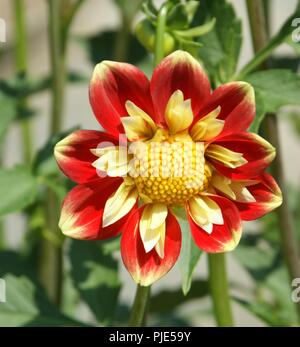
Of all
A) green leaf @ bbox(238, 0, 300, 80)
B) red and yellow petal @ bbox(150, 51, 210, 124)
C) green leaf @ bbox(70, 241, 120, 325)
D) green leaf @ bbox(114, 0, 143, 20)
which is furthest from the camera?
green leaf @ bbox(114, 0, 143, 20)

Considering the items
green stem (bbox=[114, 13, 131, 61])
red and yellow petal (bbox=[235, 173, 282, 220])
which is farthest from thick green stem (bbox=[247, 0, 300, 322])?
green stem (bbox=[114, 13, 131, 61])

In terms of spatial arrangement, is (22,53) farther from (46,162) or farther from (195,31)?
(195,31)

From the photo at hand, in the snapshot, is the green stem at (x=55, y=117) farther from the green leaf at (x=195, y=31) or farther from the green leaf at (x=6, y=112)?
the green leaf at (x=195, y=31)

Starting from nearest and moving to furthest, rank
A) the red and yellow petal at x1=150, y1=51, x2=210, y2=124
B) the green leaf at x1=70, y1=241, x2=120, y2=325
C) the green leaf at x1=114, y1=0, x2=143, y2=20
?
the red and yellow petal at x1=150, y1=51, x2=210, y2=124 → the green leaf at x1=70, y1=241, x2=120, y2=325 → the green leaf at x1=114, y1=0, x2=143, y2=20

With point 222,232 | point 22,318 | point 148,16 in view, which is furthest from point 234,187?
point 22,318

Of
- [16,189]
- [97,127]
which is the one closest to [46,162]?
[16,189]

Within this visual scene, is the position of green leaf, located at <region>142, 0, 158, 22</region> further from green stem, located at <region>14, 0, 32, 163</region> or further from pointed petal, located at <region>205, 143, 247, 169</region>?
green stem, located at <region>14, 0, 32, 163</region>

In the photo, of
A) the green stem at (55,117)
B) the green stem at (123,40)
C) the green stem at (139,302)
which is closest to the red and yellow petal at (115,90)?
the green stem at (139,302)
